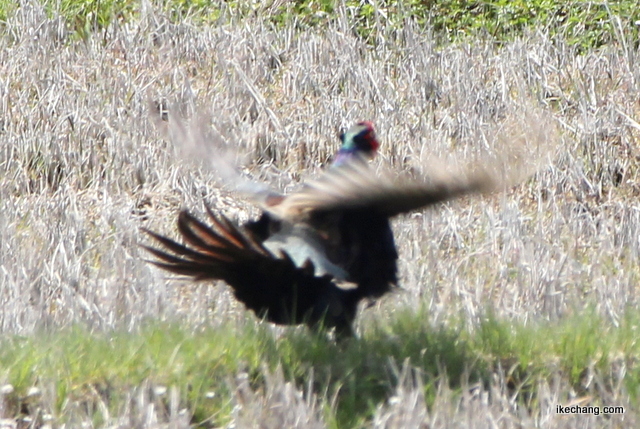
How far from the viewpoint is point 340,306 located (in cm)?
352

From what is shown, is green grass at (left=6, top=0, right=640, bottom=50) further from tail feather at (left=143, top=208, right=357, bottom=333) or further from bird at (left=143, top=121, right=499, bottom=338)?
tail feather at (left=143, top=208, right=357, bottom=333)

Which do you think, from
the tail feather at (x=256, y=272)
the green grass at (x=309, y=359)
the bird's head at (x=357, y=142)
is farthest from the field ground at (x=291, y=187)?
the bird's head at (x=357, y=142)

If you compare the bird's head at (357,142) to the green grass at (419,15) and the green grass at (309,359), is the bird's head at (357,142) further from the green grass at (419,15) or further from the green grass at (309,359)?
the green grass at (419,15)

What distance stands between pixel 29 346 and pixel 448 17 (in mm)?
4872

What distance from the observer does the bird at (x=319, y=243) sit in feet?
10.2

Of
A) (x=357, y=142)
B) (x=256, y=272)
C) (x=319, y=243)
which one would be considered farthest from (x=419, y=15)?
(x=256, y=272)

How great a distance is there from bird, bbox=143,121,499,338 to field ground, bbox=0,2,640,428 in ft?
0.64

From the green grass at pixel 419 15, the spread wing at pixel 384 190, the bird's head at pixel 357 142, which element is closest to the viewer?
the spread wing at pixel 384 190

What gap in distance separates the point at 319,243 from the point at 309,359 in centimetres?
42

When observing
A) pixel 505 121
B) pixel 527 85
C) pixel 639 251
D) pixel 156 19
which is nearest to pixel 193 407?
pixel 639 251

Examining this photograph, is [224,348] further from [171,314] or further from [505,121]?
[505,121]

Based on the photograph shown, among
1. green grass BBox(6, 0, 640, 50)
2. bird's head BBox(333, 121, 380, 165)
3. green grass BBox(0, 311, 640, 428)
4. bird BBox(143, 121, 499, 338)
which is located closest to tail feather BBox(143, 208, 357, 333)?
bird BBox(143, 121, 499, 338)

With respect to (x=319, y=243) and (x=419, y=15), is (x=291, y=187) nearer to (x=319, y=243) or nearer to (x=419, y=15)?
(x=319, y=243)

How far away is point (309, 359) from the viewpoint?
3561 millimetres
